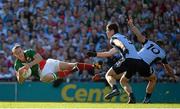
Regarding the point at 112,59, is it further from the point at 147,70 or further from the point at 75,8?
the point at 147,70

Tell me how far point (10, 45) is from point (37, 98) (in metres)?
2.33

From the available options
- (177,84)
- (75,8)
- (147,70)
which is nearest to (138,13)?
(75,8)

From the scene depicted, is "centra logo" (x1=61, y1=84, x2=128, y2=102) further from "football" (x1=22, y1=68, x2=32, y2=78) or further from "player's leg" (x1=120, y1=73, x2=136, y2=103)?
"player's leg" (x1=120, y1=73, x2=136, y2=103)

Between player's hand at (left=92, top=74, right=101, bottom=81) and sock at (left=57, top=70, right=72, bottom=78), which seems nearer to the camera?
sock at (left=57, top=70, right=72, bottom=78)

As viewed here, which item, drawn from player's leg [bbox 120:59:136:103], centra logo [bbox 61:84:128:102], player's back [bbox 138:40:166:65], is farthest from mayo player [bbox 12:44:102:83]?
player's leg [bbox 120:59:136:103]

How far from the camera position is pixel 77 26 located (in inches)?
944

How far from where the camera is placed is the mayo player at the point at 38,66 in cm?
1753

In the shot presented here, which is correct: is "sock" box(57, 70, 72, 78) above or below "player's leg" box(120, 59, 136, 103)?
below

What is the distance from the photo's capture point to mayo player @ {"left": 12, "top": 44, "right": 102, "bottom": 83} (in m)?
17.5

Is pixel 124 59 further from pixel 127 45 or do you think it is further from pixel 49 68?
pixel 49 68

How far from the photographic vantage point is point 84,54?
2308 centimetres

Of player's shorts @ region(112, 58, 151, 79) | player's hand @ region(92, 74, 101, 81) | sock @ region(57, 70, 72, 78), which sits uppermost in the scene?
player's shorts @ region(112, 58, 151, 79)

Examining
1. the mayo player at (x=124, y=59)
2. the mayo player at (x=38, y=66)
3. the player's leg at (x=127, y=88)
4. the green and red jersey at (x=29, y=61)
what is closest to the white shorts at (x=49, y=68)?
the mayo player at (x=38, y=66)

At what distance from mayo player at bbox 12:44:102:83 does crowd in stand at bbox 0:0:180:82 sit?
9.32 ft
